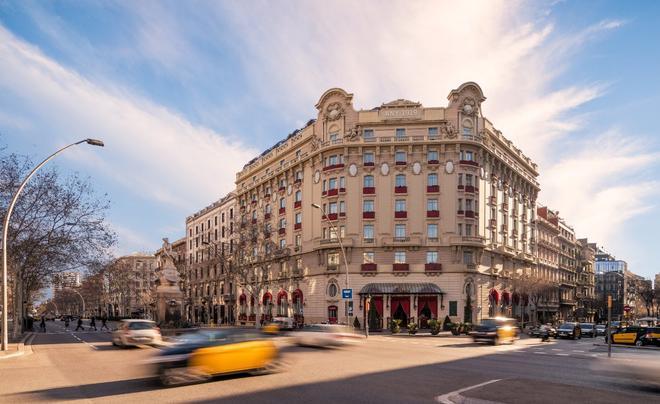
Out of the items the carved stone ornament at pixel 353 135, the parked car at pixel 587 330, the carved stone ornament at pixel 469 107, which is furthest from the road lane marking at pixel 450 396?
the carved stone ornament at pixel 469 107

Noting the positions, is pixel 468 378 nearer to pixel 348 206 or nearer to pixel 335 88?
pixel 348 206

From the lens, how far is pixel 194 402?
1145 cm

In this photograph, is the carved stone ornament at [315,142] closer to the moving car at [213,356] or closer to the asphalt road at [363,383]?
the asphalt road at [363,383]

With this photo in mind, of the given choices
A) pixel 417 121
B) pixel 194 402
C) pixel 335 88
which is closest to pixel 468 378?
pixel 194 402

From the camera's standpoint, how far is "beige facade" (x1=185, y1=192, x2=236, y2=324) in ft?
286

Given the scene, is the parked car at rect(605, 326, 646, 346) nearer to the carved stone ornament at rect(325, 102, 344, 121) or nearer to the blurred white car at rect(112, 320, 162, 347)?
the blurred white car at rect(112, 320, 162, 347)

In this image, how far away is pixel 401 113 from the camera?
5912cm

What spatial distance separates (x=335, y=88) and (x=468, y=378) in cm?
4949

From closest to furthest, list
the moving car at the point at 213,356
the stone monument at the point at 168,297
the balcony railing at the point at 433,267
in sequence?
1. the moving car at the point at 213,356
2. the stone monument at the point at 168,297
3. the balcony railing at the point at 433,267

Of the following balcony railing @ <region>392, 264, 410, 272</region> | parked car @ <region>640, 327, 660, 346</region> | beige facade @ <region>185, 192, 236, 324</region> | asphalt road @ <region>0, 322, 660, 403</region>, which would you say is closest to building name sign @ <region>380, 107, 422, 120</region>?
balcony railing @ <region>392, 264, 410, 272</region>

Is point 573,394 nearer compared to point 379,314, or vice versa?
point 573,394

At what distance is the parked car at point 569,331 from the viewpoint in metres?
42.5

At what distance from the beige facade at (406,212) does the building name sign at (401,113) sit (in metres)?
0.11

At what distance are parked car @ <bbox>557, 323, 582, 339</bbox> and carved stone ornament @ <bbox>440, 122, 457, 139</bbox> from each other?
76.1ft
